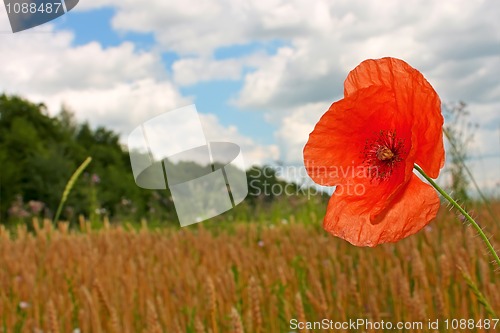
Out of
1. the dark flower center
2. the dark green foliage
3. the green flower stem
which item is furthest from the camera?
the dark green foliage

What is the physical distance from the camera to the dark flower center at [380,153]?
102 centimetres

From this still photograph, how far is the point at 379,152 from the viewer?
102 cm

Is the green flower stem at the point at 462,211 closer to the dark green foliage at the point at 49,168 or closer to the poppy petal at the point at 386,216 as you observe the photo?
the poppy petal at the point at 386,216

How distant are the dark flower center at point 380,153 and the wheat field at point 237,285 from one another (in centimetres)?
35

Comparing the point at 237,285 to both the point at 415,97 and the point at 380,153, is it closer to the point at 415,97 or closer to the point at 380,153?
the point at 380,153

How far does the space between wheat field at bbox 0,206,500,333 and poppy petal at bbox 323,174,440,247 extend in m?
0.39

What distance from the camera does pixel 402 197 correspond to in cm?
93

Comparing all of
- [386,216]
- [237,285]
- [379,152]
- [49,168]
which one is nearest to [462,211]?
[386,216]

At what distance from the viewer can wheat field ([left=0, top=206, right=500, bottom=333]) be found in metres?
1.84

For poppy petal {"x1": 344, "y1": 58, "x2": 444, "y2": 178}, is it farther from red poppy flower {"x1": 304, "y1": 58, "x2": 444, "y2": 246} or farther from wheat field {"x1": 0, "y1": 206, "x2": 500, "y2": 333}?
wheat field {"x1": 0, "y1": 206, "x2": 500, "y2": 333}

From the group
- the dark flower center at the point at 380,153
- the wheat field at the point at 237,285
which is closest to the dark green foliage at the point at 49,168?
the wheat field at the point at 237,285

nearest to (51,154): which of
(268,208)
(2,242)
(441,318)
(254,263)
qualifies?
(268,208)

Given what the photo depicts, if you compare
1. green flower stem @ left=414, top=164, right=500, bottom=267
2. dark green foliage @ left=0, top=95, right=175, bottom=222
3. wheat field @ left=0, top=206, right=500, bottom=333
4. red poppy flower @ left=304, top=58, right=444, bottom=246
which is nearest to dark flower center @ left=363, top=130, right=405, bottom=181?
red poppy flower @ left=304, top=58, right=444, bottom=246

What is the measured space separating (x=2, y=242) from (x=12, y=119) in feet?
46.5
